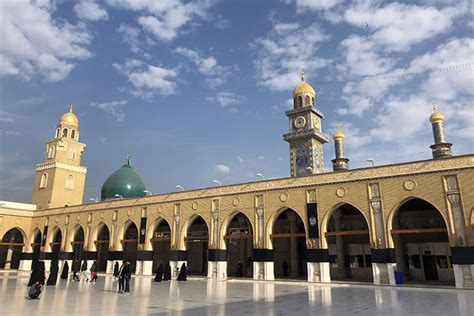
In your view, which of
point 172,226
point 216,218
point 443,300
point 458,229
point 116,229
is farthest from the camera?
point 116,229

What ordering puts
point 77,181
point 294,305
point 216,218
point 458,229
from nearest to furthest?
point 294,305 < point 458,229 < point 216,218 < point 77,181

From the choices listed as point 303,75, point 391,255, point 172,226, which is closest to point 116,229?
point 172,226

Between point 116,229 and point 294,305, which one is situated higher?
point 116,229

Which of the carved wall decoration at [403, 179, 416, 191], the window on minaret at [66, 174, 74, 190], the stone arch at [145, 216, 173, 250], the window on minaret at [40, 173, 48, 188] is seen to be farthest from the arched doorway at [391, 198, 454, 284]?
the window on minaret at [40, 173, 48, 188]

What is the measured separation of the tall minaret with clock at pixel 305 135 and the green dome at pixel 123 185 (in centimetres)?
1621

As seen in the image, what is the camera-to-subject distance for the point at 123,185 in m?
40.0

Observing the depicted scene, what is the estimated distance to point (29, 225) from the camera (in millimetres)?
39938

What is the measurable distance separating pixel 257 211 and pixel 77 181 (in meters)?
28.9

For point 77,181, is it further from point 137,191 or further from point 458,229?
point 458,229

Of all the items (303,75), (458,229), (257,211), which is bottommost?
(458,229)

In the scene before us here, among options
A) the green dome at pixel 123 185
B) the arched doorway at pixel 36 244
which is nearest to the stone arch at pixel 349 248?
the green dome at pixel 123 185

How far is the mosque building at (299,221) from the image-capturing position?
61.6 ft

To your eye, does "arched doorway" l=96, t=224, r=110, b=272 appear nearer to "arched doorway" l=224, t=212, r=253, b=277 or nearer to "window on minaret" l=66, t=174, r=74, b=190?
"window on minaret" l=66, t=174, r=74, b=190

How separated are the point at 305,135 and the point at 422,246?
16.4 meters
